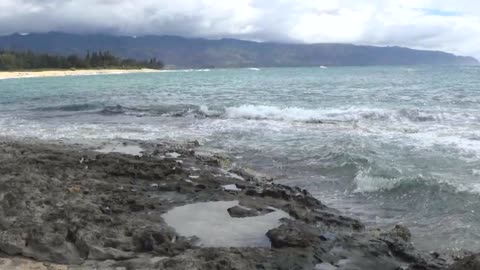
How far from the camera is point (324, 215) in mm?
9000

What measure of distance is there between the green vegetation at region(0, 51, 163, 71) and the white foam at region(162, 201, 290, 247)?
447ft

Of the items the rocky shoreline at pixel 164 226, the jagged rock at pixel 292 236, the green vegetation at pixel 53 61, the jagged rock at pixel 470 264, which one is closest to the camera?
the jagged rock at pixel 470 264

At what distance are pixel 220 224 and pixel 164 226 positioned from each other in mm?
915

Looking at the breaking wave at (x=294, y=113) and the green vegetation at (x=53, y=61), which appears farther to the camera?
the green vegetation at (x=53, y=61)

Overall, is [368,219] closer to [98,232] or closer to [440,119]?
[98,232]

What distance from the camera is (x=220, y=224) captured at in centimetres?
847

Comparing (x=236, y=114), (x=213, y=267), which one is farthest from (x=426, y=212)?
(x=236, y=114)

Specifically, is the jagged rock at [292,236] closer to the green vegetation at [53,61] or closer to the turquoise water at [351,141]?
the turquoise water at [351,141]

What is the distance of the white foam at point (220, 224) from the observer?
7730mm

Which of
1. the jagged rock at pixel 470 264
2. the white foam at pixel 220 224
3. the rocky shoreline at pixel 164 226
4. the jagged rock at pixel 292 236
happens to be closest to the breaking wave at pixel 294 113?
the rocky shoreline at pixel 164 226

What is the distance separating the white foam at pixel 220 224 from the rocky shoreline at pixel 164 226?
3 centimetres

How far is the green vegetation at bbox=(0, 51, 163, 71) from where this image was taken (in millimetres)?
134000

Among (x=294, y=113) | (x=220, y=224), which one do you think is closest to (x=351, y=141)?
(x=220, y=224)

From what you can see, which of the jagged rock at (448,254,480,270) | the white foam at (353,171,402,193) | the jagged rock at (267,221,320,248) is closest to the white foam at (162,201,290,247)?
the jagged rock at (267,221,320,248)
